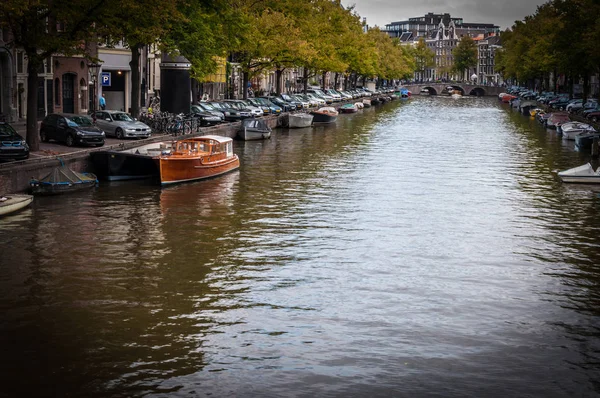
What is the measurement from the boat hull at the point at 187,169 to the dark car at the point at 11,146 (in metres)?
5.84

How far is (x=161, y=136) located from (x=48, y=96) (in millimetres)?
16023

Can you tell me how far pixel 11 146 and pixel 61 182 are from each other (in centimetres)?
256

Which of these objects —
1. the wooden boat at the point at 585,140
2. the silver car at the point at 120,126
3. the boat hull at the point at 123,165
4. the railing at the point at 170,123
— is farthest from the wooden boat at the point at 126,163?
the wooden boat at the point at 585,140

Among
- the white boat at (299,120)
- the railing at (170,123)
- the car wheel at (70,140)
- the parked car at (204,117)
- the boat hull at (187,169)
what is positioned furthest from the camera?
the white boat at (299,120)

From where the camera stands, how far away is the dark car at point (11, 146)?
36906 millimetres

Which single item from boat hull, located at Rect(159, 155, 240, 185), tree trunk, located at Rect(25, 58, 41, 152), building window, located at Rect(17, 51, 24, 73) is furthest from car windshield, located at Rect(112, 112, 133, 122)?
building window, located at Rect(17, 51, 24, 73)

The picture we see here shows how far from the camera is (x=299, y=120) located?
80.1 m

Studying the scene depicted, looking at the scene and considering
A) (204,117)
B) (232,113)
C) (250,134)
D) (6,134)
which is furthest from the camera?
(232,113)

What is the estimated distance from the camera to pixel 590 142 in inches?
2410

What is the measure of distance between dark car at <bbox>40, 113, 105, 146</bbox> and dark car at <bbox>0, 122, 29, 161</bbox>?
659 cm

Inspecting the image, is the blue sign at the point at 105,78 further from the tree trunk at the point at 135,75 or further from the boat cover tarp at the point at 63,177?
the boat cover tarp at the point at 63,177

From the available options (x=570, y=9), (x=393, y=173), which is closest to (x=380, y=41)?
(x=570, y=9)

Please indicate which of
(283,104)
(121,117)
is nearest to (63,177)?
(121,117)

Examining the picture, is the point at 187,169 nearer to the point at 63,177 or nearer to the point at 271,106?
the point at 63,177
